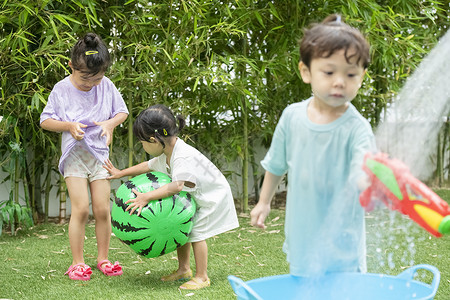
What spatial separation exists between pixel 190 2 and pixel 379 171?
2944 millimetres

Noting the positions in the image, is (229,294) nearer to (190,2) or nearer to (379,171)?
(379,171)

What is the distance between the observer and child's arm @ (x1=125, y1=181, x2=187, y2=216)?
2908 millimetres

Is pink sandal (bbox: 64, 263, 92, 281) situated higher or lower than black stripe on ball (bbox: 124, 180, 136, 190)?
lower

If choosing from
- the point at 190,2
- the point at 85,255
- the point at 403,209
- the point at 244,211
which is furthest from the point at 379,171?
the point at 244,211

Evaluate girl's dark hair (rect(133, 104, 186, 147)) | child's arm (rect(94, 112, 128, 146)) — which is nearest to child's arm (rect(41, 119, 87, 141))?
child's arm (rect(94, 112, 128, 146))

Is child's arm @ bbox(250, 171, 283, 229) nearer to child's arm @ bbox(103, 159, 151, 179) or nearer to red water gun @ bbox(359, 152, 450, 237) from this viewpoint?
red water gun @ bbox(359, 152, 450, 237)

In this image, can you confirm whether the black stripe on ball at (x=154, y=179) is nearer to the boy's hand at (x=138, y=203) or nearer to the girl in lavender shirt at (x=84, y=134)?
the boy's hand at (x=138, y=203)

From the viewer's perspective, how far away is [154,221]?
290cm

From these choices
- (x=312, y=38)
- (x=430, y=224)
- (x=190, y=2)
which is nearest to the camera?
(x=430, y=224)

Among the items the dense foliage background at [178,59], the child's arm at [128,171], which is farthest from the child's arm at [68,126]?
the dense foliage background at [178,59]

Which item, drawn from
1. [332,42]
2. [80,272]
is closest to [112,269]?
[80,272]

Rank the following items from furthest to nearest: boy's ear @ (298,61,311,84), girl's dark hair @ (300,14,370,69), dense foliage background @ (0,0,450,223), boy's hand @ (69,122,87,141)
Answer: dense foliage background @ (0,0,450,223)
boy's hand @ (69,122,87,141)
boy's ear @ (298,61,311,84)
girl's dark hair @ (300,14,370,69)

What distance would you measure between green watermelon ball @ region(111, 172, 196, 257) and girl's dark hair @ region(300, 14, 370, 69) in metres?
1.29

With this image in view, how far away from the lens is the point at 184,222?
2.96m
